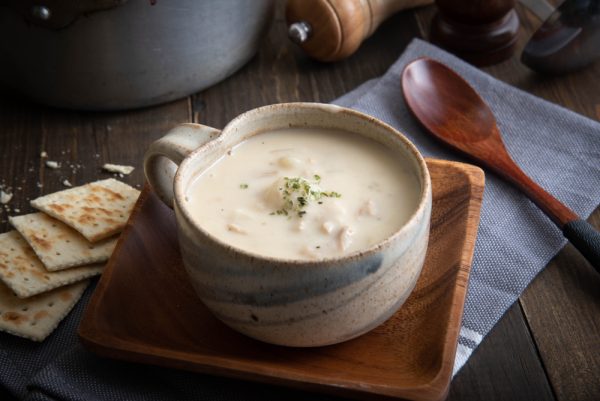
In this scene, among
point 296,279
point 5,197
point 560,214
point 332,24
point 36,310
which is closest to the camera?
point 296,279

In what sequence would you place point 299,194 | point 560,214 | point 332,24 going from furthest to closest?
point 332,24 < point 560,214 < point 299,194

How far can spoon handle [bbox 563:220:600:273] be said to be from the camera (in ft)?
4.18

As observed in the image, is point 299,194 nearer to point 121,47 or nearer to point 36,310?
point 36,310

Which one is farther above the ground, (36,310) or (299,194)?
(299,194)

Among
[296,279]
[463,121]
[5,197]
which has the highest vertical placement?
[296,279]

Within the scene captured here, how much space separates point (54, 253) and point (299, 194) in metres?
0.47

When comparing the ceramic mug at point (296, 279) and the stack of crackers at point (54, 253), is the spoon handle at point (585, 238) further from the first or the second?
the stack of crackers at point (54, 253)

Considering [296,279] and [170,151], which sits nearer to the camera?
[296,279]

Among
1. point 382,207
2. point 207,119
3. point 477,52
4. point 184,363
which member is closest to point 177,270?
point 184,363

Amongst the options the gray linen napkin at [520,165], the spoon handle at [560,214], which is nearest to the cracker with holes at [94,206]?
the gray linen napkin at [520,165]

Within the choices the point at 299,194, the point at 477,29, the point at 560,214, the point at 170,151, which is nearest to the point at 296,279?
the point at 299,194

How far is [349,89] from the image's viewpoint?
6.05ft

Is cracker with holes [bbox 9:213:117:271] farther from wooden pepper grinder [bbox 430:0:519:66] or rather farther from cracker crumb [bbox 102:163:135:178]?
wooden pepper grinder [bbox 430:0:519:66]

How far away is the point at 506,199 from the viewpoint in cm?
146
